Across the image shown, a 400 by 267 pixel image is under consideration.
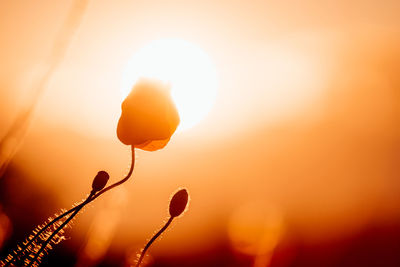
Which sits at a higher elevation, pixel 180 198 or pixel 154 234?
pixel 180 198

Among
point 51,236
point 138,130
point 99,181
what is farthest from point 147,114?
point 51,236

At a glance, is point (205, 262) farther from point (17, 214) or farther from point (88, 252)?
point (88, 252)

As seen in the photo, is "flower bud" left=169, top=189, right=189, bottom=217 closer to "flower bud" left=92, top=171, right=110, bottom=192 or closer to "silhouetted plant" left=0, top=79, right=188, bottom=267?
"silhouetted plant" left=0, top=79, right=188, bottom=267

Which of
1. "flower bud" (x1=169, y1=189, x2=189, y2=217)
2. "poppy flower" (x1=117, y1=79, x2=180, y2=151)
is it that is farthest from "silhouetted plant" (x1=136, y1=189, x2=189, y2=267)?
"poppy flower" (x1=117, y1=79, x2=180, y2=151)

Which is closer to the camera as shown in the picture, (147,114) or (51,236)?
(51,236)

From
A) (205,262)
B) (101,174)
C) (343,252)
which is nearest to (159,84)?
(101,174)

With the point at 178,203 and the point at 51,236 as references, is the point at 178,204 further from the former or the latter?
the point at 51,236
